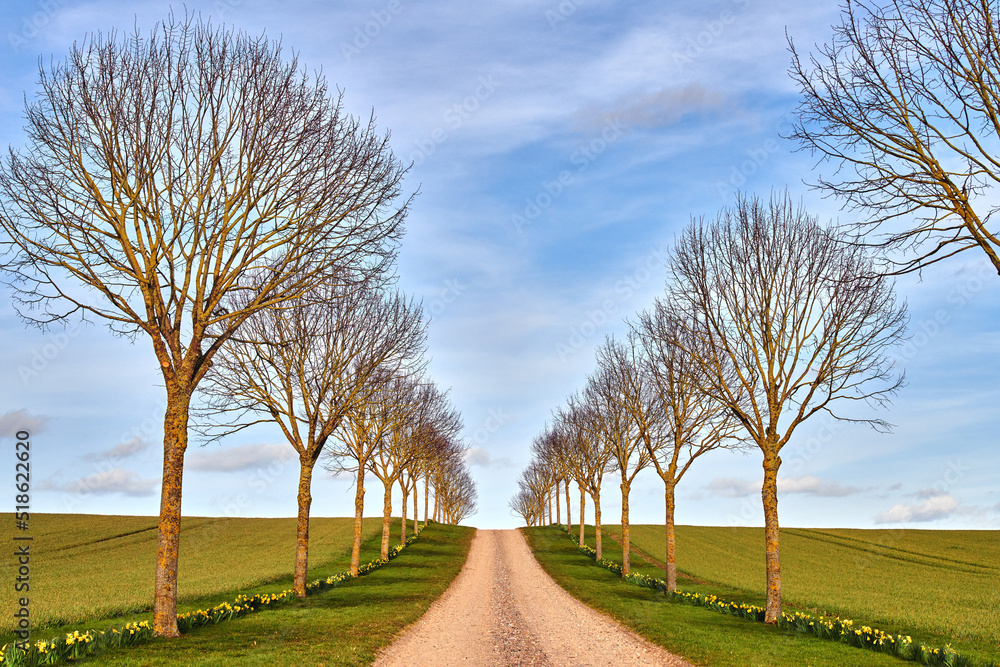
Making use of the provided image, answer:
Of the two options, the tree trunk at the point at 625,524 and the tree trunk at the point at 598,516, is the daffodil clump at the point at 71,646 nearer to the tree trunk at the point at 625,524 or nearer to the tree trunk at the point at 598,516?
the tree trunk at the point at 625,524

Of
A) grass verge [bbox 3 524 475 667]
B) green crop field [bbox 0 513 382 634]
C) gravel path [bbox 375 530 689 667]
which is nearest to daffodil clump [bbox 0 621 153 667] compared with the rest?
grass verge [bbox 3 524 475 667]

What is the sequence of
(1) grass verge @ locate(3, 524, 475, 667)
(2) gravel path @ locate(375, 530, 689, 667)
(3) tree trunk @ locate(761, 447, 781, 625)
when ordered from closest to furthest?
(1) grass verge @ locate(3, 524, 475, 667) < (2) gravel path @ locate(375, 530, 689, 667) < (3) tree trunk @ locate(761, 447, 781, 625)

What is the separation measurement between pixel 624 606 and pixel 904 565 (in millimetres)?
48350

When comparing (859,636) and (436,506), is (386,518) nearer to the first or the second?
(859,636)

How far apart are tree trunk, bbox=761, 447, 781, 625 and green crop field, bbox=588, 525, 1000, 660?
477 cm

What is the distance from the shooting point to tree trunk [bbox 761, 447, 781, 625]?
61.0 ft

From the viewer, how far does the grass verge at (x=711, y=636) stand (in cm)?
1312

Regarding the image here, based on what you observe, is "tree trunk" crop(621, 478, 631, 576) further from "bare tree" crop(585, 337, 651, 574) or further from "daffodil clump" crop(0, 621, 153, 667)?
"daffodil clump" crop(0, 621, 153, 667)

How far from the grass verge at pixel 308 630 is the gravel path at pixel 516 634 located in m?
0.69

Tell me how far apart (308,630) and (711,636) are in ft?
33.5

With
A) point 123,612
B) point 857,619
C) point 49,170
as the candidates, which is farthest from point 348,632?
point 857,619

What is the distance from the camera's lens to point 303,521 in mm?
23031

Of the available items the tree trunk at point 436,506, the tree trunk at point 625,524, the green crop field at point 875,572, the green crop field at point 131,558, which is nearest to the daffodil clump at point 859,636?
the green crop field at point 875,572

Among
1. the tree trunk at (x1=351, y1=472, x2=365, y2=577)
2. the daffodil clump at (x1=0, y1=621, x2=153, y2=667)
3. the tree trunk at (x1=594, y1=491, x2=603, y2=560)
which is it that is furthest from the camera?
the tree trunk at (x1=594, y1=491, x2=603, y2=560)
